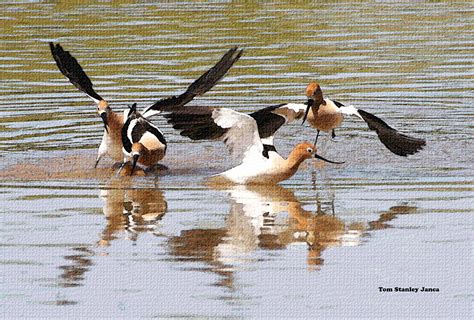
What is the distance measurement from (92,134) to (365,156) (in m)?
3.61

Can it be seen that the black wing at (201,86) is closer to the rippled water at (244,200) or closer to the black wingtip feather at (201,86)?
the black wingtip feather at (201,86)

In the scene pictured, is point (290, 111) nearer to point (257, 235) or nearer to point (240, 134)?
point (240, 134)

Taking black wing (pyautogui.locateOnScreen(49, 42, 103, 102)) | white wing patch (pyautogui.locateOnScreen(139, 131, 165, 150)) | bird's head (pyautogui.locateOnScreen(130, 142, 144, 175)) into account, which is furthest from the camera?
black wing (pyautogui.locateOnScreen(49, 42, 103, 102))

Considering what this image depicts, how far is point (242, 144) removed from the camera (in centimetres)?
1385

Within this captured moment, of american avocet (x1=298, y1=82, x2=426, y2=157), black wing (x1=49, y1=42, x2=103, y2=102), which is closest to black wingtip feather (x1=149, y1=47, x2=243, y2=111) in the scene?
american avocet (x1=298, y1=82, x2=426, y2=157)

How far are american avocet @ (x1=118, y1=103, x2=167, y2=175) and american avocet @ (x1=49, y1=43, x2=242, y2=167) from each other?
12cm

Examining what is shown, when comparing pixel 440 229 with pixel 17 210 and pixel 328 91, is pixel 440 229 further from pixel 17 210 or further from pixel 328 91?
pixel 328 91

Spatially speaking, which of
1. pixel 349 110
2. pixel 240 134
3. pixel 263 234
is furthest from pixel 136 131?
pixel 263 234

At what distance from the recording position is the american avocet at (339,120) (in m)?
14.6

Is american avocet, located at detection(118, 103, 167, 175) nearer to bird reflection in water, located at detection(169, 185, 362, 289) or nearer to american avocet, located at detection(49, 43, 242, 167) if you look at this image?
american avocet, located at detection(49, 43, 242, 167)

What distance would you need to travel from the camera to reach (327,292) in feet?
31.7

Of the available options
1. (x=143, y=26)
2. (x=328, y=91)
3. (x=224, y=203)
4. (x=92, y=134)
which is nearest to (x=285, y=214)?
(x=224, y=203)

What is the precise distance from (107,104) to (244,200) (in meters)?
2.98

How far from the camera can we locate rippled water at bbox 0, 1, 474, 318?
31.8 ft
